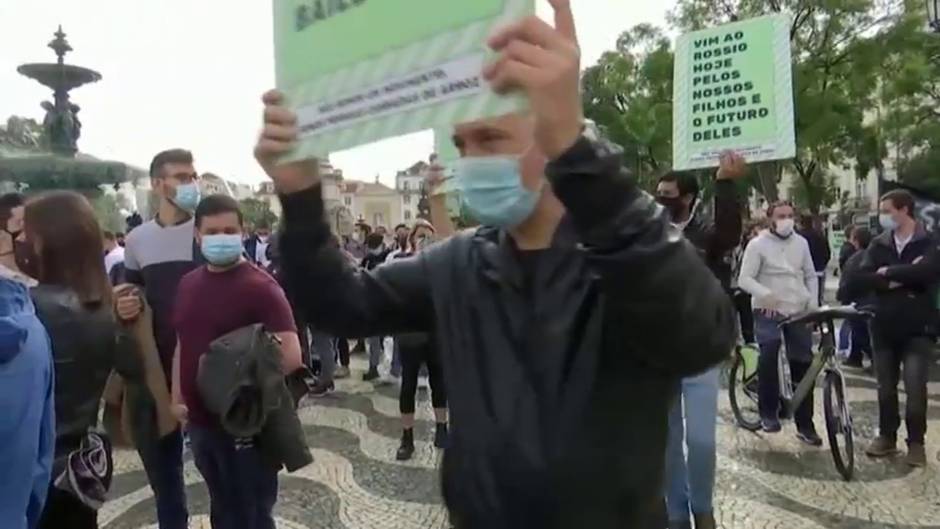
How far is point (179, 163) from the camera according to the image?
15.9 feet

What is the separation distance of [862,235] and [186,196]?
9.73 m

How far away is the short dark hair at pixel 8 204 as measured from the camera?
14.3 feet

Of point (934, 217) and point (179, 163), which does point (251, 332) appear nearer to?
point (179, 163)

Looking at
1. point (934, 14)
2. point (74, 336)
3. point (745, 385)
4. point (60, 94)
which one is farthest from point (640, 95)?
point (74, 336)

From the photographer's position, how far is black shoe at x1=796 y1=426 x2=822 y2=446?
700 centimetres

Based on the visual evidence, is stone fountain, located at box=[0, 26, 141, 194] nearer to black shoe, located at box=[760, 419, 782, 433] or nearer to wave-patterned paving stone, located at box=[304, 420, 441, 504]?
wave-patterned paving stone, located at box=[304, 420, 441, 504]

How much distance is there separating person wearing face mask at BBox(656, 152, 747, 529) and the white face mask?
2639mm

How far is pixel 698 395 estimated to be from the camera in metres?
4.39

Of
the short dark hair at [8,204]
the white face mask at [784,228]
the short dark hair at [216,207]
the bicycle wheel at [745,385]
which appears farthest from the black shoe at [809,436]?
the short dark hair at [8,204]

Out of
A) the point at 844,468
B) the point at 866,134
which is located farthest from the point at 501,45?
the point at 866,134

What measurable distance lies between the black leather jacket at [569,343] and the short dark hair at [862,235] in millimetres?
10870

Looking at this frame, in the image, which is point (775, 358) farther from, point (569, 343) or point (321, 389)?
point (569, 343)

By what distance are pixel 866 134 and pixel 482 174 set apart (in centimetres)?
3065

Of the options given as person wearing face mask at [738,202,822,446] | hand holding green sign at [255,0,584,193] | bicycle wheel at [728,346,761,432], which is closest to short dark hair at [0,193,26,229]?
hand holding green sign at [255,0,584,193]
